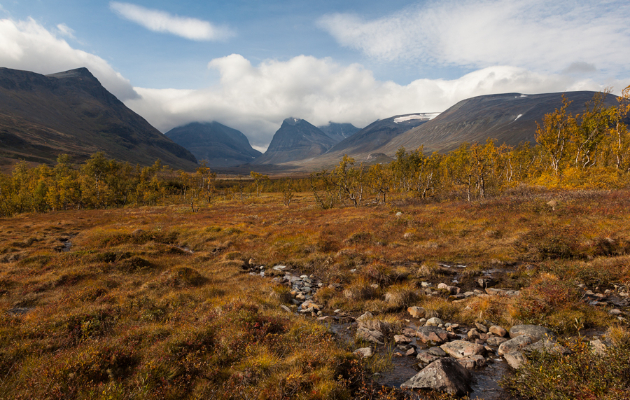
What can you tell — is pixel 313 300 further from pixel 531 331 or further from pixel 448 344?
pixel 531 331

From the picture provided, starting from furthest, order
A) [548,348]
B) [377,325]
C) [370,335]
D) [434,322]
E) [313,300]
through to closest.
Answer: [313,300] → [434,322] → [377,325] → [370,335] → [548,348]

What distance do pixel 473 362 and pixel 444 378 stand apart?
1.87m

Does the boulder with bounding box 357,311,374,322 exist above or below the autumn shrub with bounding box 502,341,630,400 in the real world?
below

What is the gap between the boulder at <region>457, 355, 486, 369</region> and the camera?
8094mm

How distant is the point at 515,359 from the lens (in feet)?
26.1

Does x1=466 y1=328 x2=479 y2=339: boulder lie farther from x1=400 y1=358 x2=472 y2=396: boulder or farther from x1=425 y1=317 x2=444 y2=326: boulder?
x1=400 y1=358 x2=472 y2=396: boulder

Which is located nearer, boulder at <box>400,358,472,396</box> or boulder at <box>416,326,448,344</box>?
boulder at <box>400,358,472,396</box>

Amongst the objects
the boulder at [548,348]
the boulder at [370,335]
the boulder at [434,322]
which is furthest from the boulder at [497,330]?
the boulder at [370,335]

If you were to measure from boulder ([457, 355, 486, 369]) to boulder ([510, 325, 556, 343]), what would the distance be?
2398 millimetres

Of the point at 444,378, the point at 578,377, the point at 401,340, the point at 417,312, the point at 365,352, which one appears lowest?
the point at 417,312

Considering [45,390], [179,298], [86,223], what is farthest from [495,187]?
[86,223]

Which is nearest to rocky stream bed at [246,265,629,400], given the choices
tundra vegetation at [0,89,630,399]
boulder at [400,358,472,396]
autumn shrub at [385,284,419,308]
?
boulder at [400,358,472,396]

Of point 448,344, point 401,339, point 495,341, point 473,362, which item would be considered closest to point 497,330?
point 495,341

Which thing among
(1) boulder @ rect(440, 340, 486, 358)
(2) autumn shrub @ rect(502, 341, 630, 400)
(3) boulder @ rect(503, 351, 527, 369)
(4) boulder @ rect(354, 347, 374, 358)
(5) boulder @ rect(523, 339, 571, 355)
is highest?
(2) autumn shrub @ rect(502, 341, 630, 400)
